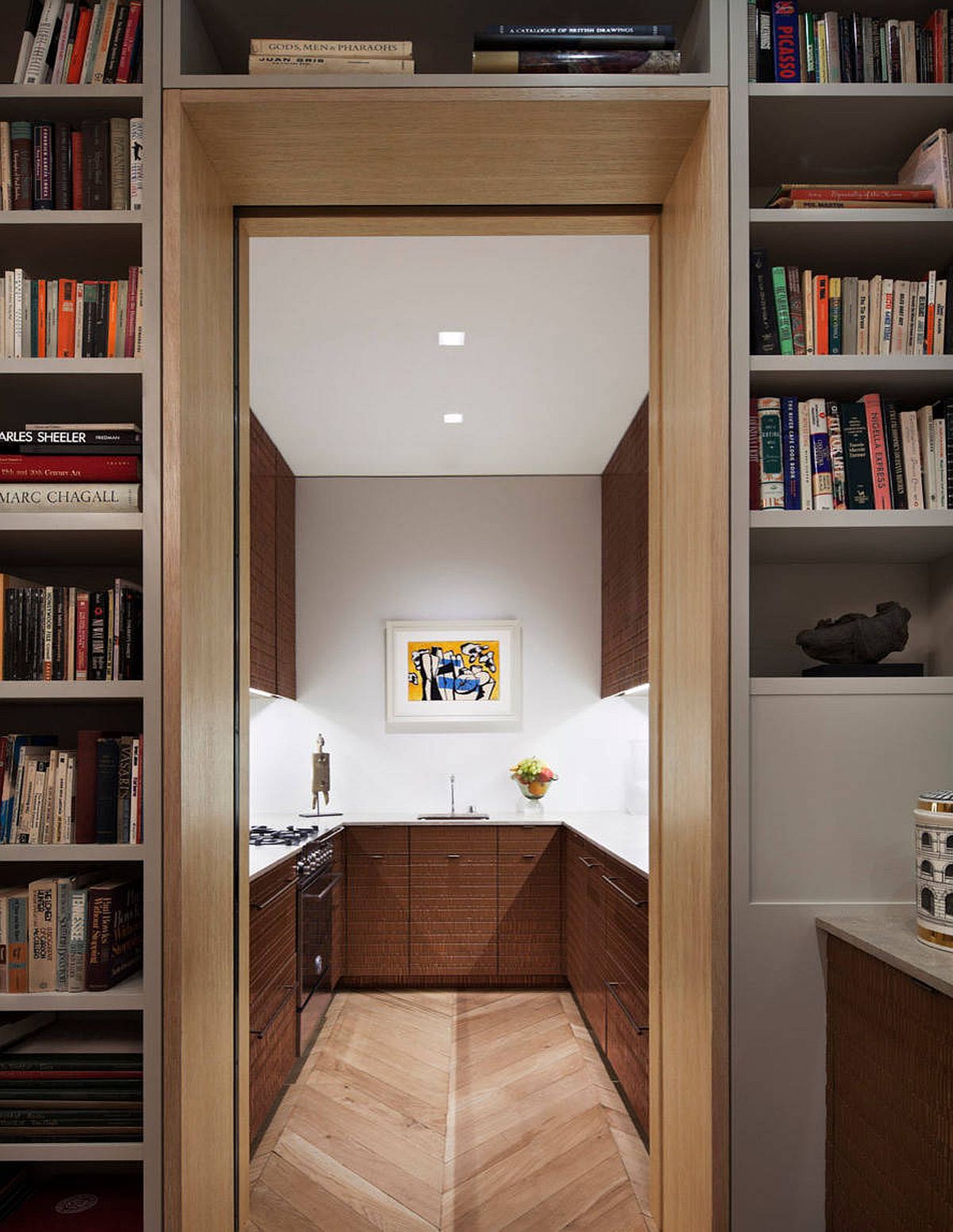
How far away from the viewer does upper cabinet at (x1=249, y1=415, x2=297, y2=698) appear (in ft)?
16.7

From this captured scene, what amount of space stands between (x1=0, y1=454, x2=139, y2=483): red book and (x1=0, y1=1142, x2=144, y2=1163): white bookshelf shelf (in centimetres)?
122

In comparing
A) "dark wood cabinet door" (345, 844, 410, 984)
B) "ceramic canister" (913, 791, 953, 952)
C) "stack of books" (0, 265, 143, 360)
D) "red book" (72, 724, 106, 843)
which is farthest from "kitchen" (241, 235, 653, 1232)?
"ceramic canister" (913, 791, 953, 952)

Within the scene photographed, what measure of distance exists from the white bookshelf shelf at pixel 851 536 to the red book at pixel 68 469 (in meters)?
1.20

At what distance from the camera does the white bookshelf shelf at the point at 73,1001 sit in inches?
79.4

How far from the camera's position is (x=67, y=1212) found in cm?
213

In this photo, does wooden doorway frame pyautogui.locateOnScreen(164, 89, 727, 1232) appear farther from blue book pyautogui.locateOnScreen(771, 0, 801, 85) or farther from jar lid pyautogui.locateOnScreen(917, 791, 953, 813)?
jar lid pyautogui.locateOnScreen(917, 791, 953, 813)

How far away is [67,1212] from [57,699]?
985 mm

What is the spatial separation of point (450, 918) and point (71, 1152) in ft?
12.2

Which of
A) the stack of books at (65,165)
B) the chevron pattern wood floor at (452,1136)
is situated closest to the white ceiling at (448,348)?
the stack of books at (65,165)

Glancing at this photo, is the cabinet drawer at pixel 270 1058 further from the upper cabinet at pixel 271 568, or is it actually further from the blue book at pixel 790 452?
the blue book at pixel 790 452

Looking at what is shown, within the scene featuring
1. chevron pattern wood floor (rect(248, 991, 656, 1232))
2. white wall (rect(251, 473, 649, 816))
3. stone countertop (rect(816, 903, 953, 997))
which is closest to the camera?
stone countertop (rect(816, 903, 953, 997))

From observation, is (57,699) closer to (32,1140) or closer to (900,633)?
(32,1140)

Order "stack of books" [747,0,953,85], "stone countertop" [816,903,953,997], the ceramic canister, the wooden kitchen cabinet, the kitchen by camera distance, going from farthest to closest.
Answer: the kitchen → the wooden kitchen cabinet → "stack of books" [747,0,953,85] → the ceramic canister → "stone countertop" [816,903,953,997]

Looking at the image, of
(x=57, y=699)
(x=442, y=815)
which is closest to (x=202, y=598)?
(x=57, y=699)
